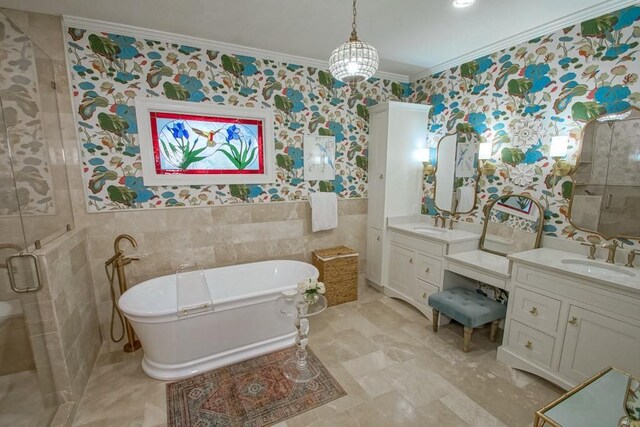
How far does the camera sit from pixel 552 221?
2408 mm

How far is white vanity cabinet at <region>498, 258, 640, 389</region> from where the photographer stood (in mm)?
1679

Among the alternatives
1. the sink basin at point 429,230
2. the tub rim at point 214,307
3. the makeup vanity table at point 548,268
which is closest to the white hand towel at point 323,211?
the makeup vanity table at point 548,268

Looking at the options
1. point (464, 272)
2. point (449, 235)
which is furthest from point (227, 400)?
point (449, 235)

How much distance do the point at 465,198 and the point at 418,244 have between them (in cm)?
74

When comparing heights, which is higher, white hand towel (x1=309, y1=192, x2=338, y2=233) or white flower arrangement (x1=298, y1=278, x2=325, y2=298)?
white hand towel (x1=309, y1=192, x2=338, y2=233)

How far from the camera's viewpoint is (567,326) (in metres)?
1.92

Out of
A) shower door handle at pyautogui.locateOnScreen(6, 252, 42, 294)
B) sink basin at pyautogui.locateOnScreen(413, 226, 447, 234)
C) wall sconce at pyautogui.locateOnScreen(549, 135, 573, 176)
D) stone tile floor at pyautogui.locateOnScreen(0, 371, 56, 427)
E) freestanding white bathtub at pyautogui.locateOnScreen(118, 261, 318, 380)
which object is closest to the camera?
stone tile floor at pyautogui.locateOnScreen(0, 371, 56, 427)

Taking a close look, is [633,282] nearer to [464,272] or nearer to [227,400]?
[464,272]

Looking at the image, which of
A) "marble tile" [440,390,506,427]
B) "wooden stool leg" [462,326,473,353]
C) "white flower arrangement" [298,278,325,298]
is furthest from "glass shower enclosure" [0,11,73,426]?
"wooden stool leg" [462,326,473,353]

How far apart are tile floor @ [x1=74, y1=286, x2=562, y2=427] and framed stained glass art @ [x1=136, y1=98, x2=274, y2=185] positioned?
1702 mm

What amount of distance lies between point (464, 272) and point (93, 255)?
11.1 ft

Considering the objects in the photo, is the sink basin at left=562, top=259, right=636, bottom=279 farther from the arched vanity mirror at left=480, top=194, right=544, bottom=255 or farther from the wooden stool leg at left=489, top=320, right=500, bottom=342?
the wooden stool leg at left=489, top=320, right=500, bottom=342

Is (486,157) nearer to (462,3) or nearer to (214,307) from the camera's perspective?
(462,3)

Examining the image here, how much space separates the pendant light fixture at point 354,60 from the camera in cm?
154
